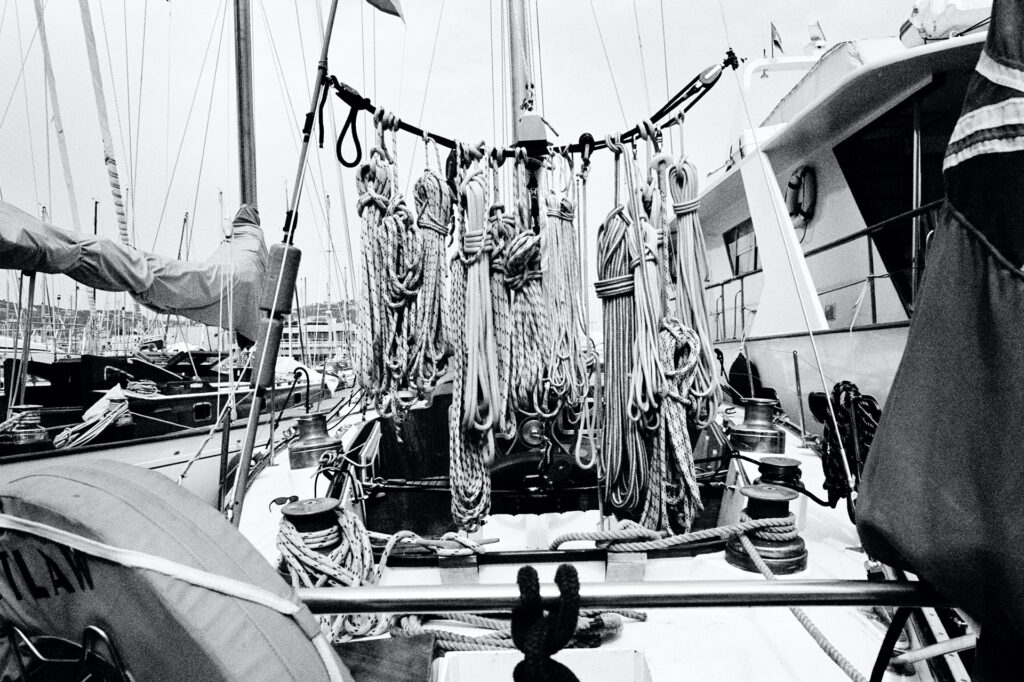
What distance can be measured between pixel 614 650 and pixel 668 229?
158 cm

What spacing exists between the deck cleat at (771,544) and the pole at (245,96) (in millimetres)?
3875

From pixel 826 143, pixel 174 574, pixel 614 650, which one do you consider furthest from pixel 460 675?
pixel 826 143

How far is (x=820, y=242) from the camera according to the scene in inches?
238

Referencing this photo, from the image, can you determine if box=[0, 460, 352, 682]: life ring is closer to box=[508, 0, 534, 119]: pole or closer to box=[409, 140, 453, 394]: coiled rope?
box=[409, 140, 453, 394]: coiled rope

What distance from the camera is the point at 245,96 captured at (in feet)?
14.9

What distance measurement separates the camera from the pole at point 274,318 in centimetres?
184

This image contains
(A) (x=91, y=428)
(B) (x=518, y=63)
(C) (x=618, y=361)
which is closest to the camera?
(C) (x=618, y=361)

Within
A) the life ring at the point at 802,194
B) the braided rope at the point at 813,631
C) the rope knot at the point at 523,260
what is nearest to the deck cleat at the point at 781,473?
the braided rope at the point at 813,631

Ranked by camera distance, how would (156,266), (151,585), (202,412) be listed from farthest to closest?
(202,412), (156,266), (151,585)

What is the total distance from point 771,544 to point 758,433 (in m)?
1.65

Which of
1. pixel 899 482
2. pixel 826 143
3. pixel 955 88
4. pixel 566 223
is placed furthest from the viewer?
pixel 826 143

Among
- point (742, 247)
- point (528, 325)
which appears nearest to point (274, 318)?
point (528, 325)

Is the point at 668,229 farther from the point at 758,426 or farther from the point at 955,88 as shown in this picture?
the point at 955,88

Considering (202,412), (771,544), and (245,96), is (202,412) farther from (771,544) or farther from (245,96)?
(771,544)
